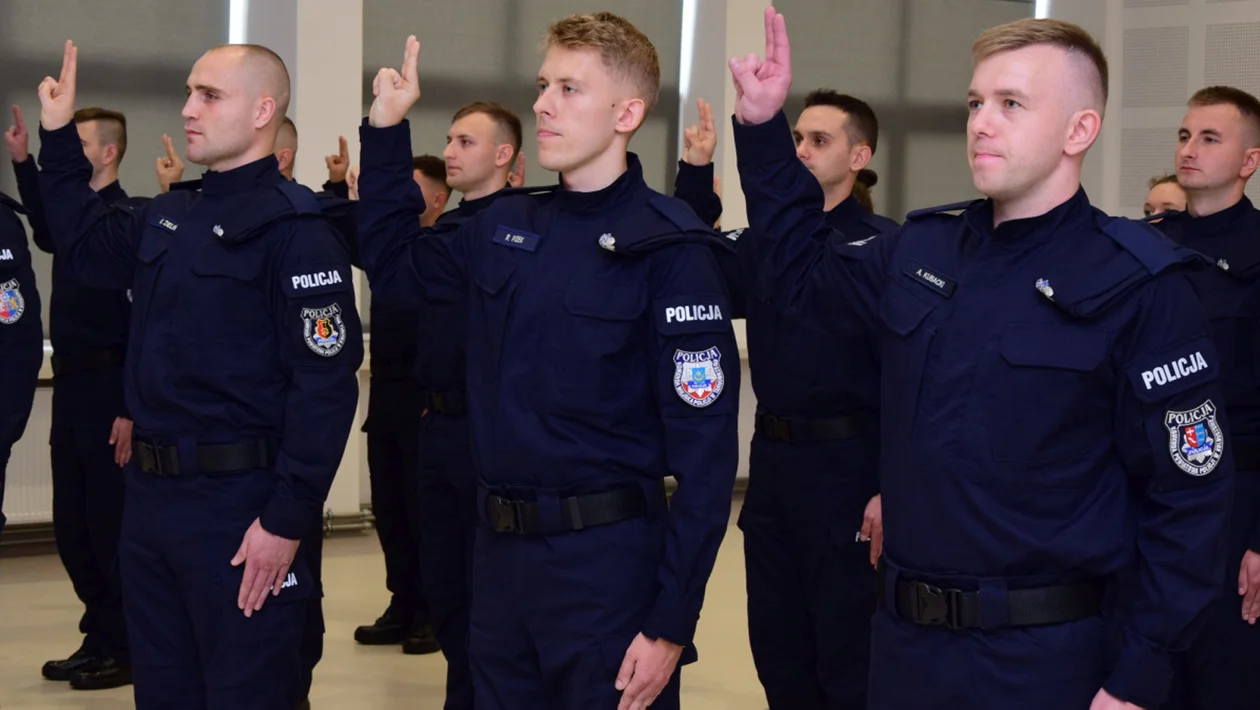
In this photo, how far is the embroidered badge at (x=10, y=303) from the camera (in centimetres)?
403

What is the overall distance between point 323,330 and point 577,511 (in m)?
0.79

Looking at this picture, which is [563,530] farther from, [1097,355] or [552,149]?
[1097,355]

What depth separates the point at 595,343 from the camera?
103 inches

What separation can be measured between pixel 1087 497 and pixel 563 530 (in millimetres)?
891

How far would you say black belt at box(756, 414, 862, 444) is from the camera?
12.6ft

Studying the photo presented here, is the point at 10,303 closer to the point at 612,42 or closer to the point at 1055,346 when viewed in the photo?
the point at 612,42

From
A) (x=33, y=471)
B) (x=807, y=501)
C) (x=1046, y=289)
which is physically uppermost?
(x=1046, y=289)

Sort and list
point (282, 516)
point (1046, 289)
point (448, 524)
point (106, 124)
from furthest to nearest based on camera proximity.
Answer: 1. point (106, 124)
2. point (448, 524)
3. point (282, 516)
4. point (1046, 289)

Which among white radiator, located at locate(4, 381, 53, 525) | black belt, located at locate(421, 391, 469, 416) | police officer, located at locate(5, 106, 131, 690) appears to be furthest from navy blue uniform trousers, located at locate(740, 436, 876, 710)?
white radiator, located at locate(4, 381, 53, 525)

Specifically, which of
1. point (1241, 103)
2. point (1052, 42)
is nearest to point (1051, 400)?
point (1052, 42)

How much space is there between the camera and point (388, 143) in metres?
2.81

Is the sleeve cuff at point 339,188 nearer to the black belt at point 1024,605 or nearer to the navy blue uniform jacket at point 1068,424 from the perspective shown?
the navy blue uniform jacket at point 1068,424

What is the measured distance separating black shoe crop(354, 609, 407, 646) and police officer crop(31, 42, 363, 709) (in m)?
2.32

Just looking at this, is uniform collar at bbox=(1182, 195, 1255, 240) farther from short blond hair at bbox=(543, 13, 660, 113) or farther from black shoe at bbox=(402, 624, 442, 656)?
black shoe at bbox=(402, 624, 442, 656)
